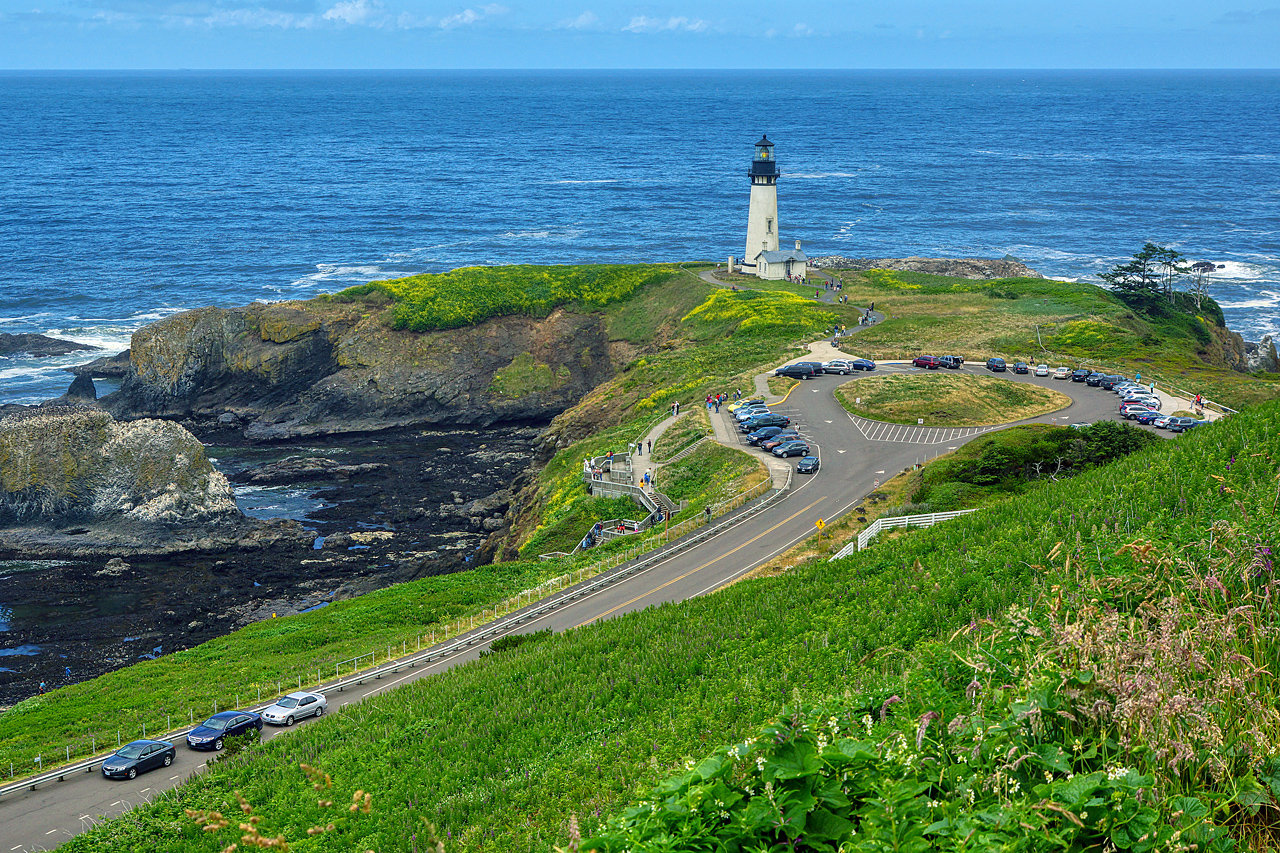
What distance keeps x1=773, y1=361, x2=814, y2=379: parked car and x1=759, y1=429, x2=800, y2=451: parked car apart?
1171cm

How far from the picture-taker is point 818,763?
835 centimetres

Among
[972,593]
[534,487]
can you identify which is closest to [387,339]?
[534,487]

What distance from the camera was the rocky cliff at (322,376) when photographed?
7638 centimetres

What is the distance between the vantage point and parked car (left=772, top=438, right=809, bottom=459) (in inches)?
1825

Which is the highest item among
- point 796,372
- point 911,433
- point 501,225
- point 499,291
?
point 501,225

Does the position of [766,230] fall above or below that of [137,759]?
above

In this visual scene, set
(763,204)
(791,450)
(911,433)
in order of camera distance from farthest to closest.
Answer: (763,204)
(911,433)
(791,450)

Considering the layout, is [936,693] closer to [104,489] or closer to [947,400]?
[947,400]

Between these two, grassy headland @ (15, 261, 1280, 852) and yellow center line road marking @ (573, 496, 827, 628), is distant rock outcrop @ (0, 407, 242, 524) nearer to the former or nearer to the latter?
yellow center line road marking @ (573, 496, 827, 628)

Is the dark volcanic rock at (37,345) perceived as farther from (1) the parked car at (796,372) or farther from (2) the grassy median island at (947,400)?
(2) the grassy median island at (947,400)

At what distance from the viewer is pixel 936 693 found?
10.6 metres

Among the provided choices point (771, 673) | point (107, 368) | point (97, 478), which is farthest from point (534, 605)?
point (107, 368)

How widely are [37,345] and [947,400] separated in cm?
8158

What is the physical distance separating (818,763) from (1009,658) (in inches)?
129
